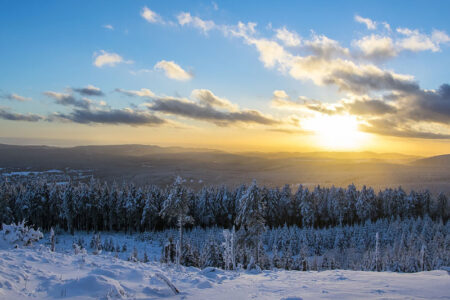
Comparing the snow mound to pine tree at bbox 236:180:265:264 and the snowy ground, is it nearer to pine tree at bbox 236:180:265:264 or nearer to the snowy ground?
the snowy ground

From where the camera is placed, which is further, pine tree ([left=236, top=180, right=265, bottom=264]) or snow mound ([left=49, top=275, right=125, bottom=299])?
pine tree ([left=236, top=180, right=265, bottom=264])

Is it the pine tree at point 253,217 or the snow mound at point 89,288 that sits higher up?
the snow mound at point 89,288

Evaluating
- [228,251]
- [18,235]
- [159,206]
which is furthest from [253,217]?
[159,206]

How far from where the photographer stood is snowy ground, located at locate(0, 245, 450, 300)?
8.05m

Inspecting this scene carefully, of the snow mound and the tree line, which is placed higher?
the snow mound

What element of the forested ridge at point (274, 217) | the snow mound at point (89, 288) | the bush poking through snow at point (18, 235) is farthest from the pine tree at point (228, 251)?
the bush poking through snow at point (18, 235)

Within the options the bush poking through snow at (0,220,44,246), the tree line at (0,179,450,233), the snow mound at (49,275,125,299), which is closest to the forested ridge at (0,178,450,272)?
the tree line at (0,179,450,233)

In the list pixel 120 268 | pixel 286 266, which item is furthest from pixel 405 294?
pixel 286 266

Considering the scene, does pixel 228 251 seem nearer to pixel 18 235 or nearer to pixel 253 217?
pixel 253 217

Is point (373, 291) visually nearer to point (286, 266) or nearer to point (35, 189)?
point (286, 266)

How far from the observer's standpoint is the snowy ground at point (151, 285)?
805cm

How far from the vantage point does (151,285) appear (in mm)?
9453

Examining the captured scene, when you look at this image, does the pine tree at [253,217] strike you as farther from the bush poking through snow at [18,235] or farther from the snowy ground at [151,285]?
the bush poking through snow at [18,235]

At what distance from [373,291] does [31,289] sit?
10.9 meters
